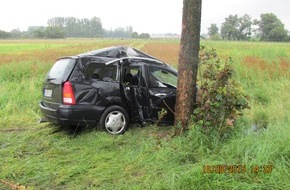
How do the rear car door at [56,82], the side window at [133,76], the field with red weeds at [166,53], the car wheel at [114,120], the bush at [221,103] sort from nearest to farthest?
the bush at [221,103] < the rear car door at [56,82] < the car wheel at [114,120] < the side window at [133,76] < the field with red weeds at [166,53]

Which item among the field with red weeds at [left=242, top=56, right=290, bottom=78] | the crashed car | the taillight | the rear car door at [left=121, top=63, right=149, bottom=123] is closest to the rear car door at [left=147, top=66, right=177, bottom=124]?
the crashed car

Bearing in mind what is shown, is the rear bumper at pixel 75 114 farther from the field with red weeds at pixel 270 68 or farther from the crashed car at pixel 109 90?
the field with red weeds at pixel 270 68

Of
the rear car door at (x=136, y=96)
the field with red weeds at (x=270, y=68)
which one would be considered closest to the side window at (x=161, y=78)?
the rear car door at (x=136, y=96)

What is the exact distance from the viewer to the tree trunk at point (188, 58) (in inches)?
211

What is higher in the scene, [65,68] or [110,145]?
[65,68]

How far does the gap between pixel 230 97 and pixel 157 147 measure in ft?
4.61

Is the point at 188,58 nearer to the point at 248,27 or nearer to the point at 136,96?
the point at 136,96

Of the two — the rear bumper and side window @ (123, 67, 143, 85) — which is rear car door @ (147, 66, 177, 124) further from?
the rear bumper

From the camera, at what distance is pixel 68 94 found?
565 cm

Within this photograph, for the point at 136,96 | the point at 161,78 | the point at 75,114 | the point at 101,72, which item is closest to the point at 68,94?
the point at 75,114

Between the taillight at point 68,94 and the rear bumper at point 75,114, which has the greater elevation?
the taillight at point 68,94

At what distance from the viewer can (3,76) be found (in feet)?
40.2

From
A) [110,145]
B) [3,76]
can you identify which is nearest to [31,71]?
[3,76]

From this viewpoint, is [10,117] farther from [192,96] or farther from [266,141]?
[266,141]
